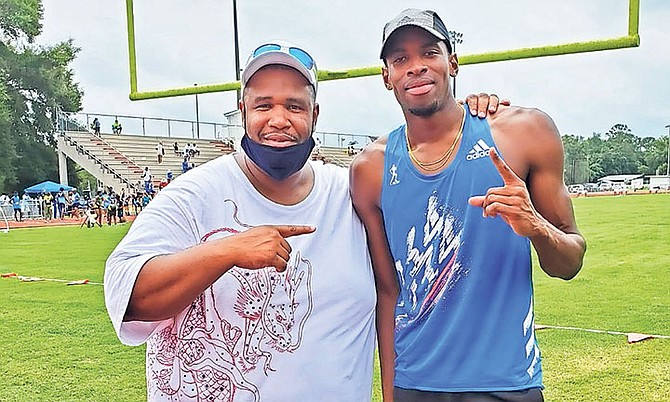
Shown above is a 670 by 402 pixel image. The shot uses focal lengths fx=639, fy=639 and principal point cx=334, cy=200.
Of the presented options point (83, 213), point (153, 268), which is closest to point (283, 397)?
point (153, 268)

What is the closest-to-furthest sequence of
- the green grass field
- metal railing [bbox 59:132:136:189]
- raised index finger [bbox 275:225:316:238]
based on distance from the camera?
raised index finger [bbox 275:225:316:238] < the green grass field < metal railing [bbox 59:132:136:189]

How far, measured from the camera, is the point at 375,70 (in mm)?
3281

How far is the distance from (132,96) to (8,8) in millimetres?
35382

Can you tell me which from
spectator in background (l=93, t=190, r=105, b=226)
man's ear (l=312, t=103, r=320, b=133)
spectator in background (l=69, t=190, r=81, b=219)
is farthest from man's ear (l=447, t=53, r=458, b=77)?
spectator in background (l=69, t=190, r=81, b=219)

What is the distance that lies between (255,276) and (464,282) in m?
0.66

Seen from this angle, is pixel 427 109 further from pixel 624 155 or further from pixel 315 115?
pixel 624 155

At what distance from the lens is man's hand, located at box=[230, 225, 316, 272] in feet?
4.80

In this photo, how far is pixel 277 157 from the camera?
68.0 inches

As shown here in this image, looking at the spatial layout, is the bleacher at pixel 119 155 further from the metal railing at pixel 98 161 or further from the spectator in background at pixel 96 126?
the spectator in background at pixel 96 126

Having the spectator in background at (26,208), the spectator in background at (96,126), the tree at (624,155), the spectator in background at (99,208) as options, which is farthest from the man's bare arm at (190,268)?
the tree at (624,155)

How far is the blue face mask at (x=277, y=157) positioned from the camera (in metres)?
1.73

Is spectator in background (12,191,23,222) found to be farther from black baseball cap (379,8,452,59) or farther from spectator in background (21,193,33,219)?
black baseball cap (379,8,452,59)

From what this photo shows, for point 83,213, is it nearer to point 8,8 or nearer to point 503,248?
point 8,8

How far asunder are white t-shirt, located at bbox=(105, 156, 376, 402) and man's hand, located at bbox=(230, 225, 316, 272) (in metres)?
0.17
